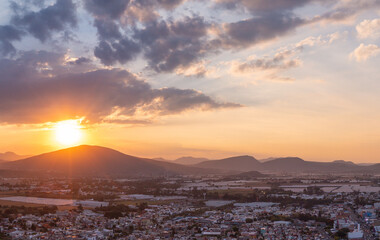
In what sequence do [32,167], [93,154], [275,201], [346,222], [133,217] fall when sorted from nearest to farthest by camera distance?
[346,222] < [133,217] < [275,201] < [32,167] < [93,154]

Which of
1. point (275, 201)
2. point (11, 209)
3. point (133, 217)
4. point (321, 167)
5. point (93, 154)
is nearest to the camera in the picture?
point (133, 217)

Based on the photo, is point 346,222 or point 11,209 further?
point 11,209

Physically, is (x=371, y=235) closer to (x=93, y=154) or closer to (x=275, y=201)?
(x=275, y=201)

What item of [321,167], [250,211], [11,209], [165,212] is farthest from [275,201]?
Answer: [321,167]

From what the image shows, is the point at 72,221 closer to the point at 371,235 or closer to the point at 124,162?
the point at 371,235

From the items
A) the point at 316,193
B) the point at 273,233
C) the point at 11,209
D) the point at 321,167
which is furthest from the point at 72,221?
the point at 321,167

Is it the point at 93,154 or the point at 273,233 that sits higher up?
the point at 93,154
